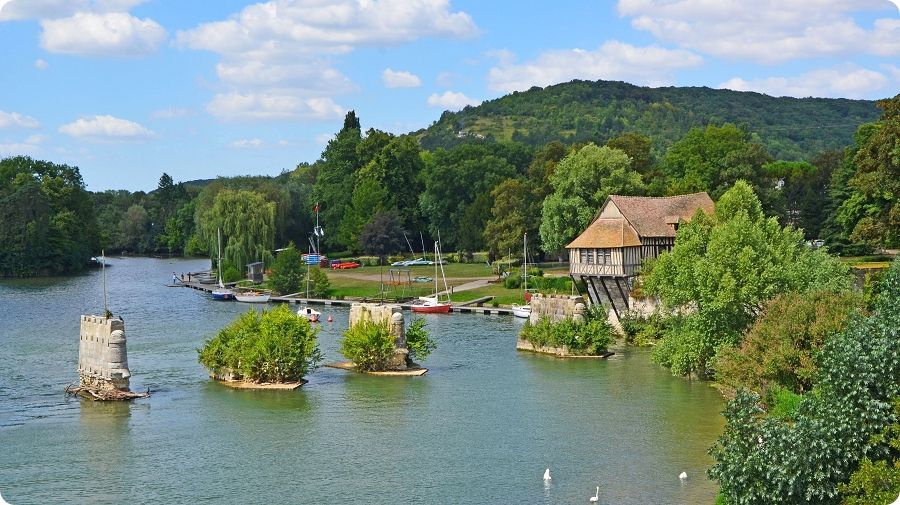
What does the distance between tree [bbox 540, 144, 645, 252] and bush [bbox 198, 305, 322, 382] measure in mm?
34457

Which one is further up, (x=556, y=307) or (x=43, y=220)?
(x=43, y=220)

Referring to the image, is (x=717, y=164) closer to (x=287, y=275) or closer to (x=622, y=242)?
(x=622, y=242)

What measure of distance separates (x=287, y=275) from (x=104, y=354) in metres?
45.8

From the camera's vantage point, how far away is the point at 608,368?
52688 mm

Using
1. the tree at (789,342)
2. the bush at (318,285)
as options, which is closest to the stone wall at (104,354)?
the tree at (789,342)

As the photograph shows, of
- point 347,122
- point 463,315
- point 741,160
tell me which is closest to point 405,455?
point 463,315

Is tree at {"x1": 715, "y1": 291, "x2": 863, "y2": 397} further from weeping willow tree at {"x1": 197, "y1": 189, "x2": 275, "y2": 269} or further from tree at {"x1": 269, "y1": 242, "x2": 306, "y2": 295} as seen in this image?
weeping willow tree at {"x1": 197, "y1": 189, "x2": 275, "y2": 269}

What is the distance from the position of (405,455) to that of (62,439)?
37.7 feet

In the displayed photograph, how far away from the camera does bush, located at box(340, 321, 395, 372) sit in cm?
5125

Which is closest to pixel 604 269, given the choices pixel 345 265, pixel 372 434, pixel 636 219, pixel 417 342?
pixel 636 219

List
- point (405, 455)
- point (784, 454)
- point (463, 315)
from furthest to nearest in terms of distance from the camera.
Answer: point (463, 315) → point (405, 455) → point (784, 454)

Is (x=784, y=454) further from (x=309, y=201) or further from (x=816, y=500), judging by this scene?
(x=309, y=201)

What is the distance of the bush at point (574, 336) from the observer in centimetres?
5638

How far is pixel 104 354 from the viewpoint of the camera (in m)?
45.7
